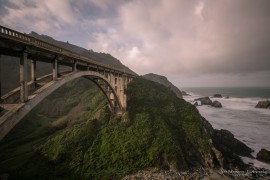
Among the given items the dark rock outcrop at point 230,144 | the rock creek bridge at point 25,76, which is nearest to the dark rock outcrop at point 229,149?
the dark rock outcrop at point 230,144

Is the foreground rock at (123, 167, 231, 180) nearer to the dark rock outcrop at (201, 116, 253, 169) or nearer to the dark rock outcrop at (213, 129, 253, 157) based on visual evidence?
the dark rock outcrop at (201, 116, 253, 169)

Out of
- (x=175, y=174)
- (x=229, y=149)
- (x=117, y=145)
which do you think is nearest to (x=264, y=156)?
(x=229, y=149)

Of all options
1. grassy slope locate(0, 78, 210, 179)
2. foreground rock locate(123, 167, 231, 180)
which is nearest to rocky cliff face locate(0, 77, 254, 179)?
grassy slope locate(0, 78, 210, 179)

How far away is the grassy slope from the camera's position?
21.1 meters

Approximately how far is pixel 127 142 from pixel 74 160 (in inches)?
310

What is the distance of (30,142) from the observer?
28.7 meters

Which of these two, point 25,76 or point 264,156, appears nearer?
point 25,76

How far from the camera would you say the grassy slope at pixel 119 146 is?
21078 mm

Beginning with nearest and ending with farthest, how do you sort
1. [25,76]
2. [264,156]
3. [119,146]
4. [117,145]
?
[25,76]
[119,146]
[117,145]
[264,156]

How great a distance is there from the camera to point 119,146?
Result: 25156mm

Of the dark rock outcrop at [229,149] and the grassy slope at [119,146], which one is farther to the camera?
the dark rock outcrop at [229,149]

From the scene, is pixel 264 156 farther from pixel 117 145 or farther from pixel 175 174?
pixel 117 145

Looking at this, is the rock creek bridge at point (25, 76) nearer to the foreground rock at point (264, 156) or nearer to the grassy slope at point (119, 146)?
the grassy slope at point (119, 146)

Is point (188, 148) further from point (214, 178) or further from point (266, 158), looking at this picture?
point (266, 158)
